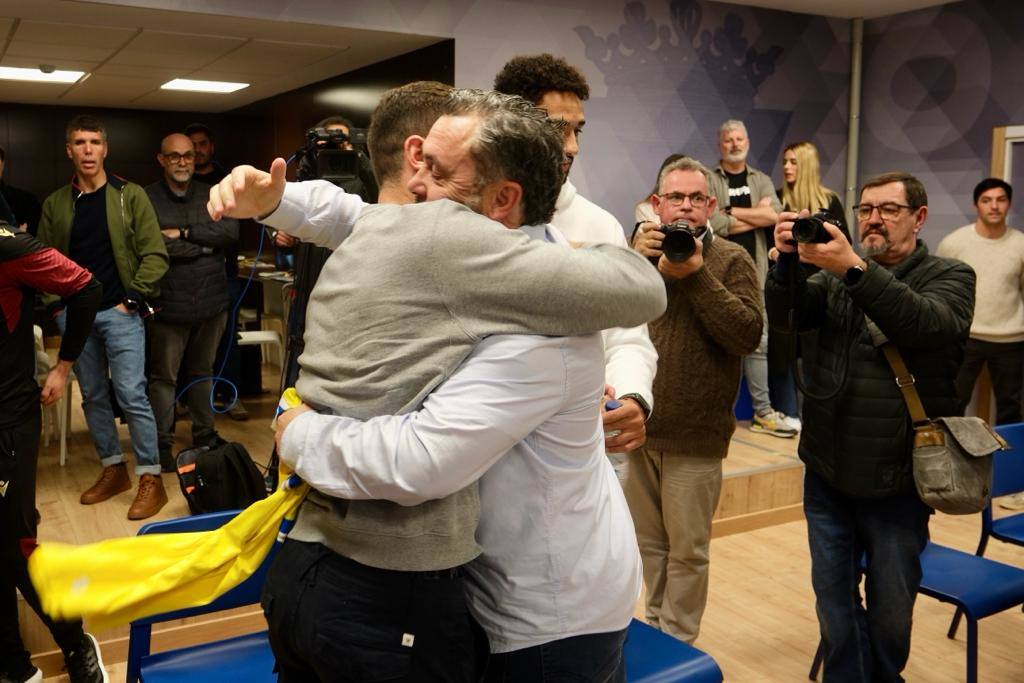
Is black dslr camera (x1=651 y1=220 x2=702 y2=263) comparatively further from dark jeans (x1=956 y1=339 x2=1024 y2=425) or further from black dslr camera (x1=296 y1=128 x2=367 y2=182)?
dark jeans (x1=956 y1=339 x2=1024 y2=425)

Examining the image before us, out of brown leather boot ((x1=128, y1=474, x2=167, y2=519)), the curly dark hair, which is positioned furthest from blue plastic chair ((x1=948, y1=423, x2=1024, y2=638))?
brown leather boot ((x1=128, y1=474, x2=167, y2=519))

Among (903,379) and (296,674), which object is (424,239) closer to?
(296,674)

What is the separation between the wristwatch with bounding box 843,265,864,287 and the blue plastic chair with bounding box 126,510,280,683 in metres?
1.59

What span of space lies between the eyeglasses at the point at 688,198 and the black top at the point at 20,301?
1.82 meters

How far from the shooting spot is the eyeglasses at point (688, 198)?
2.65 m

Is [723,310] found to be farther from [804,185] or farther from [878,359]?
[804,185]

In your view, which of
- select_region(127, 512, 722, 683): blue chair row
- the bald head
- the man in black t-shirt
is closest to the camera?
select_region(127, 512, 722, 683): blue chair row

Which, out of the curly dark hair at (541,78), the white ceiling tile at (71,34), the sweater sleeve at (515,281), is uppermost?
the white ceiling tile at (71,34)

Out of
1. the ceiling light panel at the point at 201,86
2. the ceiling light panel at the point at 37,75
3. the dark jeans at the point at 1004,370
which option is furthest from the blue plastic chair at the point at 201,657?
the ceiling light panel at the point at 201,86

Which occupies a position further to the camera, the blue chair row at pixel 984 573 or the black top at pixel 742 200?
the black top at pixel 742 200

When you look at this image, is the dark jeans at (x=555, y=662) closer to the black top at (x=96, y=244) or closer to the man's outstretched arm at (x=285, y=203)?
the man's outstretched arm at (x=285, y=203)

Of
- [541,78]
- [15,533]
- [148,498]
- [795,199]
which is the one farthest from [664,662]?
[795,199]

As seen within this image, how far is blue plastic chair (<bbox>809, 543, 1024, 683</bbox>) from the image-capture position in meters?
2.62

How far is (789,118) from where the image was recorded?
20.7 ft
